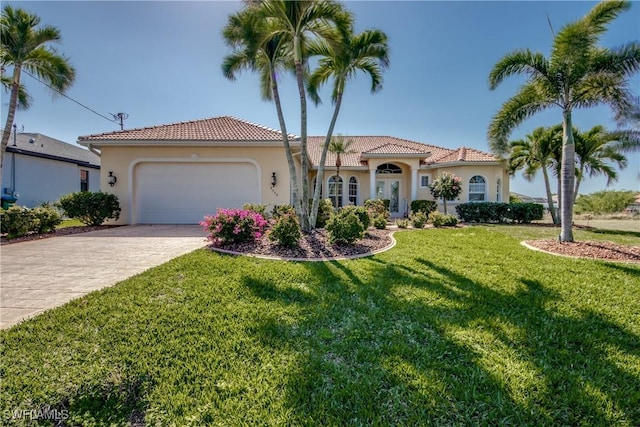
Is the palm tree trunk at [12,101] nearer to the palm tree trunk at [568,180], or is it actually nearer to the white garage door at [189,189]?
the white garage door at [189,189]

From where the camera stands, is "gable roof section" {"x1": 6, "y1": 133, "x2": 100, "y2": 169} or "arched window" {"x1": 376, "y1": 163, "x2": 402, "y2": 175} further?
"arched window" {"x1": 376, "y1": 163, "x2": 402, "y2": 175}

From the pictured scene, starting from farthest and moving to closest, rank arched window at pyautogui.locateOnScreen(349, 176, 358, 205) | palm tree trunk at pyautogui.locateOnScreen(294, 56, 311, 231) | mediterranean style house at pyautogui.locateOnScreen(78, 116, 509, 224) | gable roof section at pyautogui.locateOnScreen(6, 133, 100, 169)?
arched window at pyautogui.locateOnScreen(349, 176, 358, 205) < gable roof section at pyautogui.locateOnScreen(6, 133, 100, 169) < mediterranean style house at pyautogui.locateOnScreen(78, 116, 509, 224) < palm tree trunk at pyautogui.locateOnScreen(294, 56, 311, 231)

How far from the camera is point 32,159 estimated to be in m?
18.7

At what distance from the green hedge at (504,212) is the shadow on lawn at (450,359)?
40.4 feet

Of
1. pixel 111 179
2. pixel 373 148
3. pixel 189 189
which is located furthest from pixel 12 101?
pixel 373 148

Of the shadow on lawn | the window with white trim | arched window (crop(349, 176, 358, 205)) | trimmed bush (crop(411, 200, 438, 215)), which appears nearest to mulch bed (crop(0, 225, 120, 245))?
the shadow on lawn

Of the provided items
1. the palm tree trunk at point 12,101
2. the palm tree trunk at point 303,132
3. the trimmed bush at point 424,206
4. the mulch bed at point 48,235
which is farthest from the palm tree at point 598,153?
the palm tree trunk at point 12,101

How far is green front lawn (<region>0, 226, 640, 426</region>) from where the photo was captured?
2.14 metres

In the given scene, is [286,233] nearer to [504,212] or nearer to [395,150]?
[395,150]

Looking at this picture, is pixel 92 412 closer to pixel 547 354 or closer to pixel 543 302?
pixel 547 354

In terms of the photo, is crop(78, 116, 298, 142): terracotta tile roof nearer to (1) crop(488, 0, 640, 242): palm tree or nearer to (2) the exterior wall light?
(2) the exterior wall light

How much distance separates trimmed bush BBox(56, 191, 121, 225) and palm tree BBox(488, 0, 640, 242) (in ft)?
51.7

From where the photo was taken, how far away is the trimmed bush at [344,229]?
7281mm

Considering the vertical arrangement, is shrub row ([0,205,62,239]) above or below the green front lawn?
above
